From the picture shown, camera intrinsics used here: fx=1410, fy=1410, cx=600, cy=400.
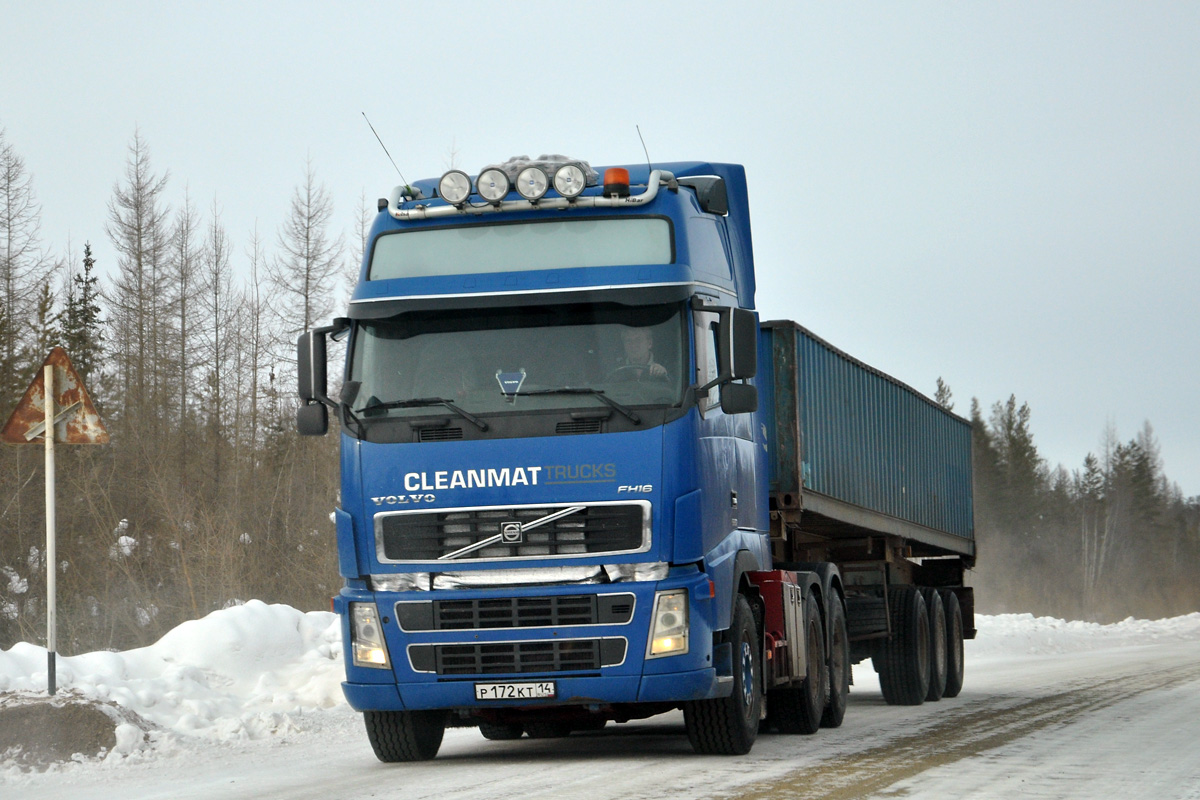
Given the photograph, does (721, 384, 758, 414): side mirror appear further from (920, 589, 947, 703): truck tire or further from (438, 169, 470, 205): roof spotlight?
(920, 589, 947, 703): truck tire

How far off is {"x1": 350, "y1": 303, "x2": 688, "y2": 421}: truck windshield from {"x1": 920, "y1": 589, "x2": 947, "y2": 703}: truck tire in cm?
847

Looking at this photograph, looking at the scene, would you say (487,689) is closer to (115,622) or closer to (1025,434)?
(115,622)

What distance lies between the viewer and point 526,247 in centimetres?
907

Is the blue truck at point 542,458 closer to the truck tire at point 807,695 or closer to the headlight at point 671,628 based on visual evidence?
the headlight at point 671,628

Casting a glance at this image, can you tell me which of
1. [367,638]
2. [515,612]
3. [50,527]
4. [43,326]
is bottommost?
[367,638]

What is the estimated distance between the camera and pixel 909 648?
15453mm

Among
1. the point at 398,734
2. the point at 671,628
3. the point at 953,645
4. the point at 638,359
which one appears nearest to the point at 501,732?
the point at 398,734

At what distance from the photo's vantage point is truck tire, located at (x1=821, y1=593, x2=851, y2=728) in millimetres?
11969

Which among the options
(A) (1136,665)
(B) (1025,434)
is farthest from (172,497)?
(B) (1025,434)

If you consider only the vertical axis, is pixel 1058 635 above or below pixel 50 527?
below

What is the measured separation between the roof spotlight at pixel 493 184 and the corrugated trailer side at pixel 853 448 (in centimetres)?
326

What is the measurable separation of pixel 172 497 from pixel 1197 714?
2181 centimetres

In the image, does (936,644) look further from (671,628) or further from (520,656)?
(520,656)

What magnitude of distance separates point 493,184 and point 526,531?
7.65 ft
